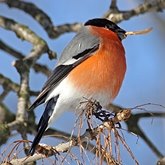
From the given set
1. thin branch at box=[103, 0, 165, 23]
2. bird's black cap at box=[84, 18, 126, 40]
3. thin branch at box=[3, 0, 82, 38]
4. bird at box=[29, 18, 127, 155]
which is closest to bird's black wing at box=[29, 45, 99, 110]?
bird at box=[29, 18, 127, 155]

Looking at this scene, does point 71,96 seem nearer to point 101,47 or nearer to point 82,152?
point 101,47

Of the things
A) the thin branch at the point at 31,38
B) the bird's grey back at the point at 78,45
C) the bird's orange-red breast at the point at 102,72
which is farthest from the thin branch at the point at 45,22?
the bird's orange-red breast at the point at 102,72

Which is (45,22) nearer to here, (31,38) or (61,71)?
(31,38)

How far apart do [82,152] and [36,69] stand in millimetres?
1604

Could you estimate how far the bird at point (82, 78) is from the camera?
2.15 m

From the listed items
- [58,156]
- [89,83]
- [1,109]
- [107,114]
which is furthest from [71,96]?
[1,109]

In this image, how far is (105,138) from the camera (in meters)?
1.51

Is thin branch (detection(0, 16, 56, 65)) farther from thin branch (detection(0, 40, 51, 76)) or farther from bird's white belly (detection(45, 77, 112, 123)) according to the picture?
bird's white belly (detection(45, 77, 112, 123))

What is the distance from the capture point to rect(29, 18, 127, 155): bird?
2.15 m

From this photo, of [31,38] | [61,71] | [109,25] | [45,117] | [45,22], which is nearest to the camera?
[45,117]

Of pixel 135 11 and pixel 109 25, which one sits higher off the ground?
pixel 135 11

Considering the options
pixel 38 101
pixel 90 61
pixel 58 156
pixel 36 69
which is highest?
pixel 36 69

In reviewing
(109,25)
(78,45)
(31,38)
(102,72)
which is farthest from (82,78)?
(31,38)

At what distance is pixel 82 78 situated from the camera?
217cm
